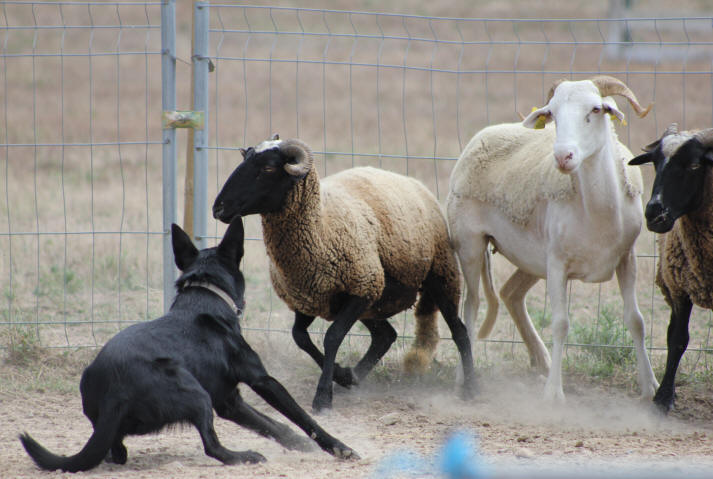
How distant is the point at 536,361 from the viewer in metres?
7.18

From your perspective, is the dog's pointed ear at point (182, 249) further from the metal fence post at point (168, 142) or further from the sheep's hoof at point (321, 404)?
the metal fence post at point (168, 142)

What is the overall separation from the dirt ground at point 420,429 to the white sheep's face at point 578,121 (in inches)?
69.7

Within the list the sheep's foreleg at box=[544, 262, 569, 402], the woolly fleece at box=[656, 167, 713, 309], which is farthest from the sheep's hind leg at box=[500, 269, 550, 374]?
the woolly fleece at box=[656, 167, 713, 309]

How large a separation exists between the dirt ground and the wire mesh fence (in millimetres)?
792

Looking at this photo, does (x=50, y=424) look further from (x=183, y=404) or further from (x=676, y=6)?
(x=676, y=6)

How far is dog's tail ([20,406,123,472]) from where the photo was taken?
15.1 ft

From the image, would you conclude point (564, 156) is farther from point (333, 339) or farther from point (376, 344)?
point (376, 344)

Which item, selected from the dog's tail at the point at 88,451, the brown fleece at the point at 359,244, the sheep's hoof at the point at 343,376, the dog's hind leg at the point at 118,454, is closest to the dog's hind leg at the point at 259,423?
the dog's hind leg at the point at 118,454

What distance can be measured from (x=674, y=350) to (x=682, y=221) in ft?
3.21

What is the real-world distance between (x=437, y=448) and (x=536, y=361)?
224cm

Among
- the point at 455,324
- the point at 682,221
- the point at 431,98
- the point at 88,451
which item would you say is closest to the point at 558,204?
the point at 682,221

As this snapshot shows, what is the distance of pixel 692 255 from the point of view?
227 inches

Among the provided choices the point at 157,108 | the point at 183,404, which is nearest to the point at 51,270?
the point at 183,404

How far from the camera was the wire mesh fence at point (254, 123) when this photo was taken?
7.69 meters
